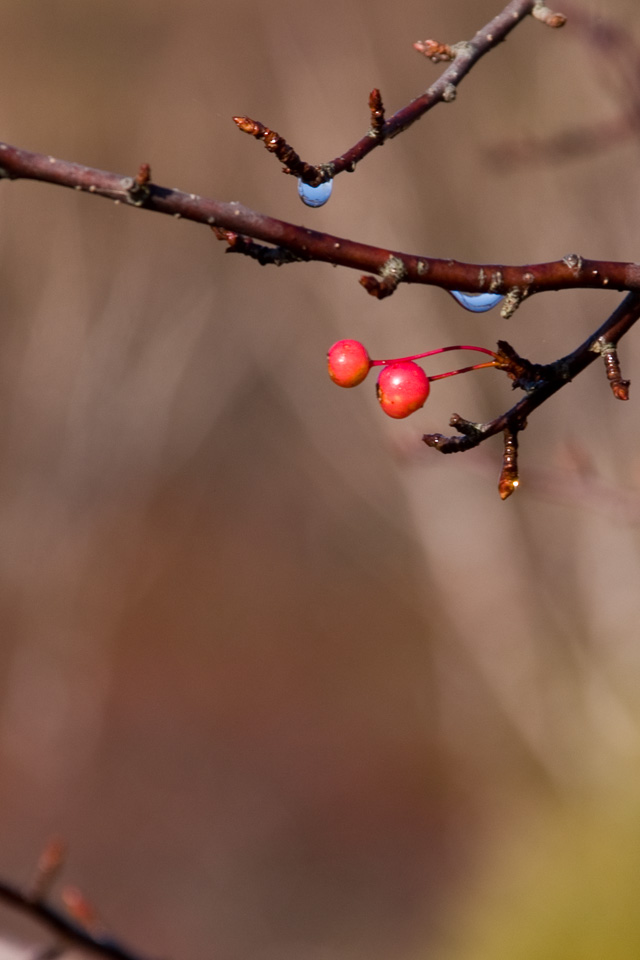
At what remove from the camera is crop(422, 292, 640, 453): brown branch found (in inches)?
48.3

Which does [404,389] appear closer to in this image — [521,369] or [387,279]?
[521,369]

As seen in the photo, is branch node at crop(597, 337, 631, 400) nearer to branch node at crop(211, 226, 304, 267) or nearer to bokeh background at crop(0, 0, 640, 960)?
branch node at crop(211, 226, 304, 267)

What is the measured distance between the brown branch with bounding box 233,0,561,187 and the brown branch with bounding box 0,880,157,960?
55.6 inches

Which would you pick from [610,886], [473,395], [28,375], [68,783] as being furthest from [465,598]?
[68,783]

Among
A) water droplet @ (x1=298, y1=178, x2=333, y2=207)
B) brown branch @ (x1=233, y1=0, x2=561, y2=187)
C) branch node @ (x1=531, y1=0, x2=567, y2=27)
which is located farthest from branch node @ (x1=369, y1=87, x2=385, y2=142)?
branch node @ (x1=531, y1=0, x2=567, y2=27)

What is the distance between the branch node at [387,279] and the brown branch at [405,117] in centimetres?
18

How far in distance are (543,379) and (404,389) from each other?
0.67 feet

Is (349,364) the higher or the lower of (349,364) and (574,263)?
the lower

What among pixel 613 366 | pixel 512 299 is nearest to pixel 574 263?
pixel 512 299

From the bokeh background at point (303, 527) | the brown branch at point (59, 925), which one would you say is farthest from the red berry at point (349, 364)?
the bokeh background at point (303, 527)

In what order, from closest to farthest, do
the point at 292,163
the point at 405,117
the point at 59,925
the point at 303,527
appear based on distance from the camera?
the point at 292,163, the point at 405,117, the point at 59,925, the point at 303,527

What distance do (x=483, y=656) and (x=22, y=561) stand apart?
369cm

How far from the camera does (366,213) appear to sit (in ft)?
15.4

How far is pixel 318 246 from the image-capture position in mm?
1007
